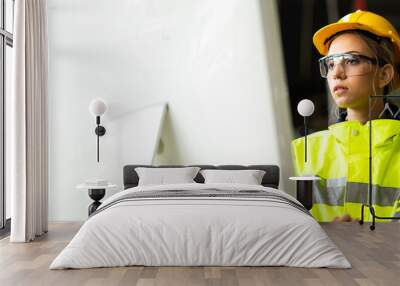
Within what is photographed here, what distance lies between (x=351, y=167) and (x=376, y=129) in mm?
519

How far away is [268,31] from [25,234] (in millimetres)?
3637

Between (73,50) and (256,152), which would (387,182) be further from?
(73,50)

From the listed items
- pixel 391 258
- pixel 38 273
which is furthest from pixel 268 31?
pixel 38 273

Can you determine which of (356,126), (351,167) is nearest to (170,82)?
(356,126)

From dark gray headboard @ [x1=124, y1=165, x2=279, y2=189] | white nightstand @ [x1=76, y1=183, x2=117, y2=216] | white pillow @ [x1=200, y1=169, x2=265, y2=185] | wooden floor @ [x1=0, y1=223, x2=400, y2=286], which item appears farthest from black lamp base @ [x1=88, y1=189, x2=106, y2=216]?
wooden floor @ [x1=0, y1=223, x2=400, y2=286]

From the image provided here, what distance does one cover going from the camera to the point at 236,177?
629 cm

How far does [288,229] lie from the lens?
4230 mm

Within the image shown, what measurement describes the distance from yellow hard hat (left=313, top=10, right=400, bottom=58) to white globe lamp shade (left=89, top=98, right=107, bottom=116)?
2.68m

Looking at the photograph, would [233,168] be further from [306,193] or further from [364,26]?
[364,26]

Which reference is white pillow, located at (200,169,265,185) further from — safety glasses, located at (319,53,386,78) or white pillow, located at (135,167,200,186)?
safety glasses, located at (319,53,386,78)

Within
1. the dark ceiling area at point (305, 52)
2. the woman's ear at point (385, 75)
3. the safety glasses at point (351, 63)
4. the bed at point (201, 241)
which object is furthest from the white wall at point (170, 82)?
the bed at point (201, 241)

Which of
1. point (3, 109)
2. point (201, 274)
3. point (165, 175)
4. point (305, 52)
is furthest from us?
point (305, 52)

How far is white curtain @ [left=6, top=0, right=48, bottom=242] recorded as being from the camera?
215 inches

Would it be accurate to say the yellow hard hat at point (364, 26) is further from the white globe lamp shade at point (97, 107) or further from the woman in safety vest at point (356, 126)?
the white globe lamp shade at point (97, 107)
